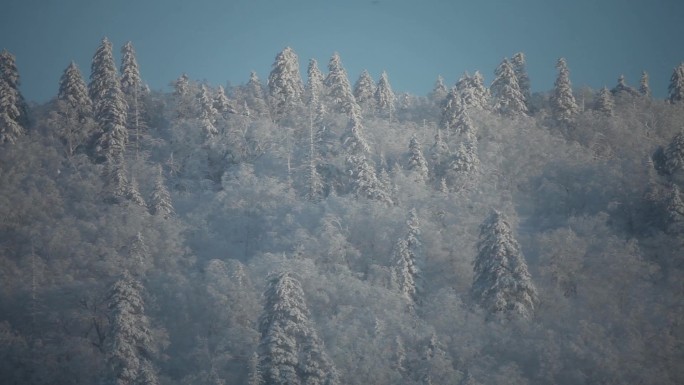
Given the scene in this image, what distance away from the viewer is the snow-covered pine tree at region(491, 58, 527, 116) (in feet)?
252

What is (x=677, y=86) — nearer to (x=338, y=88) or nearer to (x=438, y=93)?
(x=438, y=93)

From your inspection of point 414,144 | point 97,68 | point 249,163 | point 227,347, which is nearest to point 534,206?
point 414,144

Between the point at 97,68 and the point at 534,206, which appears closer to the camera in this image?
the point at 534,206

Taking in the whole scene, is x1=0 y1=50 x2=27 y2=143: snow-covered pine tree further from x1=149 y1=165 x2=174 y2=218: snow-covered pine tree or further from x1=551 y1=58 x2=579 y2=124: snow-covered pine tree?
x1=551 y1=58 x2=579 y2=124: snow-covered pine tree

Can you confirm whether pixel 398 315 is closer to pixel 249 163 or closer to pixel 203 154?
pixel 249 163

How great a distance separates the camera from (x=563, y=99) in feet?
253

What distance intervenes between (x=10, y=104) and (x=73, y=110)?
6796 mm

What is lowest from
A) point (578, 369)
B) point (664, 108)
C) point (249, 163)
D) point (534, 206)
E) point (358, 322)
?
point (578, 369)

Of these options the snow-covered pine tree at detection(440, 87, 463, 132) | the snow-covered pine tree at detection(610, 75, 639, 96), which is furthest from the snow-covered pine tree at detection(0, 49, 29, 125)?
the snow-covered pine tree at detection(610, 75, 639, 96)

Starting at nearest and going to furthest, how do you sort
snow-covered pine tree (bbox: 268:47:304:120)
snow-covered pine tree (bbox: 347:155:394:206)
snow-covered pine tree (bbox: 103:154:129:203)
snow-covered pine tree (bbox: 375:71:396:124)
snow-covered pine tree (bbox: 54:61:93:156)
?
1. snow-covered pine tree (bbox: 103:154:129:203)
2. snow-covered pine tree (bbox: 347:155:394:206)
3. snow-covered pine tree (bbox: 54:61:93:156)
4. snow-covered pine tree (bbox: 268:47:304:120)
5. snow-covered pine tree (bbox: 375:71:396:124)

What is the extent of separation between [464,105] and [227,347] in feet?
167

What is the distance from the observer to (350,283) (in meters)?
42.9

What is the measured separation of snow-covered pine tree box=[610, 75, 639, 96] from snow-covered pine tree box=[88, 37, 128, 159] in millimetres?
74947

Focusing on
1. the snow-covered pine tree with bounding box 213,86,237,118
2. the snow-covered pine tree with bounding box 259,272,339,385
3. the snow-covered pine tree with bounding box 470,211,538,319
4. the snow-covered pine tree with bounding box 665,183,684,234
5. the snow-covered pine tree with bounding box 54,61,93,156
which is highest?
the snow-covered pine tree with bounding box 213,86,237,118
